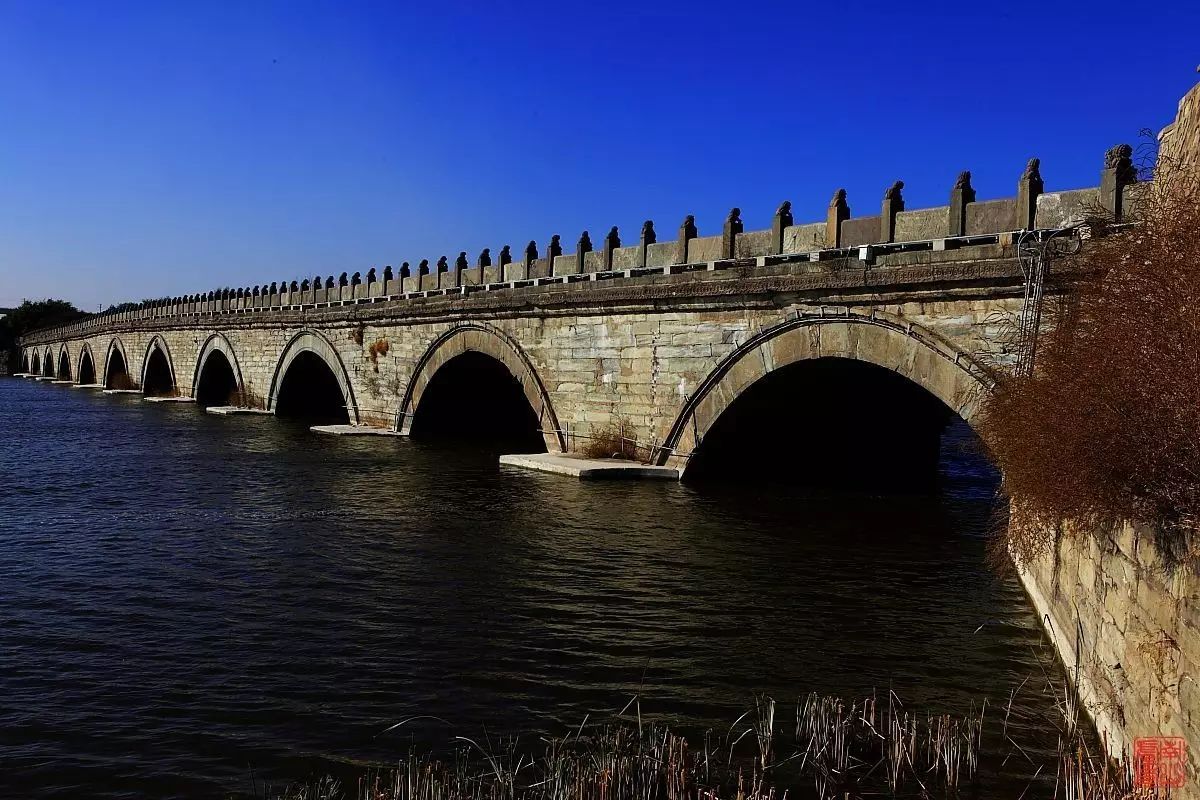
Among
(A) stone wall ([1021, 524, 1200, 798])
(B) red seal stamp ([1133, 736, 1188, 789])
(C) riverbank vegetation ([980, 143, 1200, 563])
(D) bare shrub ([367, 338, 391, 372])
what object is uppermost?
(D) bare shrub ([367, 338, 391, 372])

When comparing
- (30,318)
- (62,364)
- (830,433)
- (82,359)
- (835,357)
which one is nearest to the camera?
(835,357)

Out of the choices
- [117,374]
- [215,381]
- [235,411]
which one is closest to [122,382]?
[117,374]

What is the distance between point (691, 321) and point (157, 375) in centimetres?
4941

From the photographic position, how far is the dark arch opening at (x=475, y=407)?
1016 inches

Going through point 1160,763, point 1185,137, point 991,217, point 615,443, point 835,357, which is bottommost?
point 1160,763

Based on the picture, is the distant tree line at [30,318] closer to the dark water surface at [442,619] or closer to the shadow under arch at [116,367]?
the shadow under arch at [116,367]

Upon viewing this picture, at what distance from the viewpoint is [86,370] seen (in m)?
69.9

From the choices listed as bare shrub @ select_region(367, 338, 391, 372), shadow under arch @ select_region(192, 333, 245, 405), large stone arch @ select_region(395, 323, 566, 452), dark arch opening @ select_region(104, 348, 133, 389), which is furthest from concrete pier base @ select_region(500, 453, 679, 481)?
dark arch opening @ select_region(104, 348, 133, 389)

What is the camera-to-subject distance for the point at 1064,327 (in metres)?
Answer: 7.25

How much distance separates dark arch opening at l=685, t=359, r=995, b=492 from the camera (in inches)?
639

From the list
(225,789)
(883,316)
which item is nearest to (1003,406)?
(883,316)

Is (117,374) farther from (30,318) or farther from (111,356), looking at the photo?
(30,318)

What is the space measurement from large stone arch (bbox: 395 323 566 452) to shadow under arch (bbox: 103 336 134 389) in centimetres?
3836

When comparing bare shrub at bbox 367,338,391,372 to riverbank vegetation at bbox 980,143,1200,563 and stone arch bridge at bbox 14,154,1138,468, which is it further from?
riverbank vegetation at bbox 980,143,1200,563
